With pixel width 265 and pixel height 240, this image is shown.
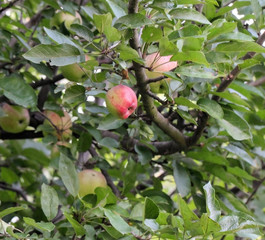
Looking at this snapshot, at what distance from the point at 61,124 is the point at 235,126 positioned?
0.65 meters

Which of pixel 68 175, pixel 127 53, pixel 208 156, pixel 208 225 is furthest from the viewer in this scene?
pixel 208 156

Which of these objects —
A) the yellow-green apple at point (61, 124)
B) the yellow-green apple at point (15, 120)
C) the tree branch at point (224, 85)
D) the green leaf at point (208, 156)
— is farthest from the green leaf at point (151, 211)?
the yellow-green apple at point (15, 120)

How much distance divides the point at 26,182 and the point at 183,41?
1230 mm

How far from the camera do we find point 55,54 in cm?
104

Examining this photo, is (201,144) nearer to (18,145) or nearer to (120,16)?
(120,16)

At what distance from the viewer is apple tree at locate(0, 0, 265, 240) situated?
0.97m

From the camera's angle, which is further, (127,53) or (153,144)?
(153,144)

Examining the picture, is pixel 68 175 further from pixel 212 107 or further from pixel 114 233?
pixel 212 107

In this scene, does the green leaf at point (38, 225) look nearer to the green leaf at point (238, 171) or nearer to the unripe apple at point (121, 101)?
the unripe apple at point (121, 101)

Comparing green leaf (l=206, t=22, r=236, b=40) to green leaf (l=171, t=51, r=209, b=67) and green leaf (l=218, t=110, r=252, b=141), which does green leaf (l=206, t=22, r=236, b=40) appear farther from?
green leaf (l=218, t=110, r=252, b=141)

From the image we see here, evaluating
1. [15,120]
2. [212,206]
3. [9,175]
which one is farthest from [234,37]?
[9,175]

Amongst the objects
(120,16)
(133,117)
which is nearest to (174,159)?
(133,117)

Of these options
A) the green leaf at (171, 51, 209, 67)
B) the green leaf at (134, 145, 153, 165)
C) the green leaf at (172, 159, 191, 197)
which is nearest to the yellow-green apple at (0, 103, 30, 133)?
the green leaf at (134, 145, 153, 165)

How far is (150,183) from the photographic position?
1978mm
